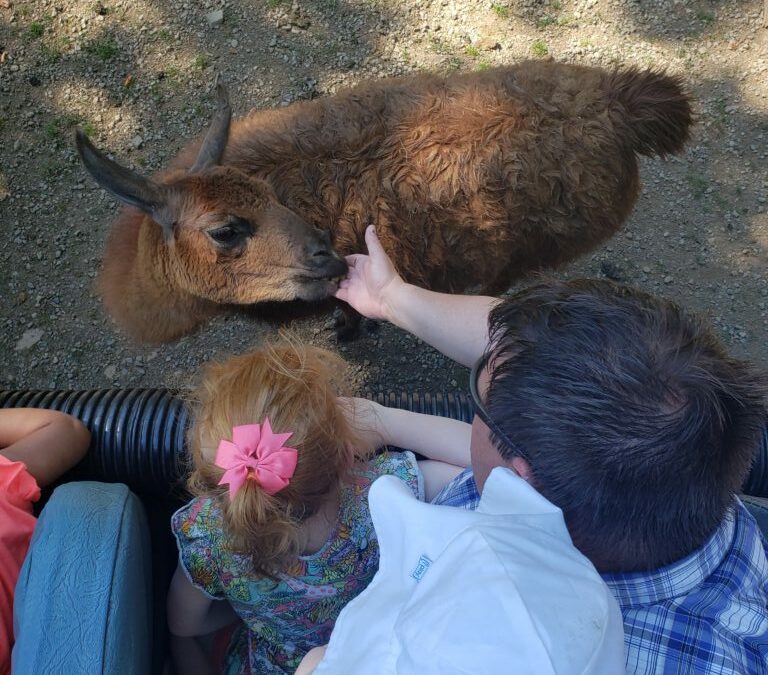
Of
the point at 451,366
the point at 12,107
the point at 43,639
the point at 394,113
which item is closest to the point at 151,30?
the point at 12,107

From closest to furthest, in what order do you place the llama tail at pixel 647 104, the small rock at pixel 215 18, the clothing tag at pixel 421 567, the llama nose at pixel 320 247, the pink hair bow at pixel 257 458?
the clothing tag at pixel 421 567 < the pink hair bow at pixel 257 458 < the llama nose at pixel 320 247 < the llama tail at pixel 647 104 < the small rock at pixel 215 18

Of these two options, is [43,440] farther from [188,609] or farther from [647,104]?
[647,104]

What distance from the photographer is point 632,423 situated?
1087mm

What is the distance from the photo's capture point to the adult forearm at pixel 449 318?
7.50 ft

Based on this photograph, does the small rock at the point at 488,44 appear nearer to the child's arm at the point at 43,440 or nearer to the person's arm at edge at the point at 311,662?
the child's arm at the point at 43,440

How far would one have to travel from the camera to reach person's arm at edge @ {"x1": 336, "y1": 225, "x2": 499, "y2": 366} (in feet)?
7.55

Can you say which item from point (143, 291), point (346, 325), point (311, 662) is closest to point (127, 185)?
point (143, 291)

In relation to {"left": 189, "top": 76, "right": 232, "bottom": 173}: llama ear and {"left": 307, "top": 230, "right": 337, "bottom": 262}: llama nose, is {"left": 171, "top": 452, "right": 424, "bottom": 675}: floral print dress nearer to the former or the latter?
{"left": 307, "top": 230, "right": 337, "bottom": 262}: llama nose

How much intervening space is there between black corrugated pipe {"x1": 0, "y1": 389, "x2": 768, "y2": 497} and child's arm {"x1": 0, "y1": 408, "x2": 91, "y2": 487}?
0.09 metres

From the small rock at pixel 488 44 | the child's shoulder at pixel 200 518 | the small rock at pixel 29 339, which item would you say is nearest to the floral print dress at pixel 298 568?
the child's shoulder at pixel 200 518

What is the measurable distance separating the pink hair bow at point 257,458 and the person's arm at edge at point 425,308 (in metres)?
0.96

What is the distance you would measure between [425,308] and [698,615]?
56.3 inches

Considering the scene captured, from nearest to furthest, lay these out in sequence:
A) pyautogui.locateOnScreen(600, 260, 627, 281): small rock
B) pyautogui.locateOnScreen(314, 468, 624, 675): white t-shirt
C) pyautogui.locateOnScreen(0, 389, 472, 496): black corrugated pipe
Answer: pyautogui.locateOnScreen(314, 468, 624, 675): white t-shirt
pyautogui.locateOnScreen(0, 389, 472, 496): black corrugated pipe
pyautogui.locateOnScreen(600, 260, 627, 281): small rock

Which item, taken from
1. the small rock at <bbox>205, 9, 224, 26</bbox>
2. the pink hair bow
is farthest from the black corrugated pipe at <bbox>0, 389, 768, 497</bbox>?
the small rock at <bbox>205, 9, 224, 26</bbox>
